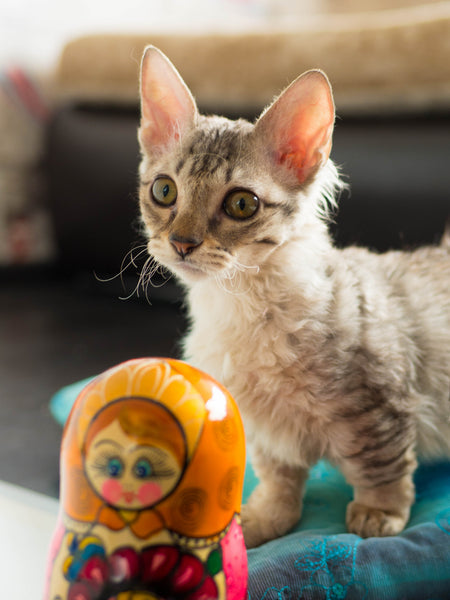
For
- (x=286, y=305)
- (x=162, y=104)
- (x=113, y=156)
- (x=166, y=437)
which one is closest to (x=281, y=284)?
(x=286, y=305)

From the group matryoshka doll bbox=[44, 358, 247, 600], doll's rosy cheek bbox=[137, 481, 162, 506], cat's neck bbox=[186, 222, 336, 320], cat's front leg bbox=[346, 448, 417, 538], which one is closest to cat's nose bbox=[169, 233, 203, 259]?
cat's neck bbox=[186, 222, 336, 320]

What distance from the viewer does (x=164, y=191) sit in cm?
92

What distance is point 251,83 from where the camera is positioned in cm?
211

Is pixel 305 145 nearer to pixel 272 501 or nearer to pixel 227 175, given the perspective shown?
pixel 227 175

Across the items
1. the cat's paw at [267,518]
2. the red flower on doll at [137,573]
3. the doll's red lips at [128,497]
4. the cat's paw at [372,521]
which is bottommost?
the cat's paw at [267,518]

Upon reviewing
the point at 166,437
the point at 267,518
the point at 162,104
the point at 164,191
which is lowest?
the point at 267,518

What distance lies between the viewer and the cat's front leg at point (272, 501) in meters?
1.03

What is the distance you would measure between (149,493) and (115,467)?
0.13 ft

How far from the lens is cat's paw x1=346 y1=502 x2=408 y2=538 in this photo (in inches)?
38.5

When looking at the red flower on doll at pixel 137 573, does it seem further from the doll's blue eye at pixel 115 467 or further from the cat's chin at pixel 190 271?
the cat's chin at pixel 190 271

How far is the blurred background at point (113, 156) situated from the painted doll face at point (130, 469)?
0.63m

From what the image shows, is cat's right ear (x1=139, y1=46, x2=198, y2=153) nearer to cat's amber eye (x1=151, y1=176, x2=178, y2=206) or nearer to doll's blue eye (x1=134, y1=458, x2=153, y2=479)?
cat's amber eye (x1=151, y1=176, x2=178, y2=206)

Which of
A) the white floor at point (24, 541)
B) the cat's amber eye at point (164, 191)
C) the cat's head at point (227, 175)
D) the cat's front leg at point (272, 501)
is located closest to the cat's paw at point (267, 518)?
the cat's front leg at point (272, 501)

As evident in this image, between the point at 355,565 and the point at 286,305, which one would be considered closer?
the point at 355,565
